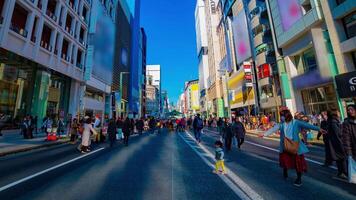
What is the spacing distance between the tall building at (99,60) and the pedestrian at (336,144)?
30039 millimetres

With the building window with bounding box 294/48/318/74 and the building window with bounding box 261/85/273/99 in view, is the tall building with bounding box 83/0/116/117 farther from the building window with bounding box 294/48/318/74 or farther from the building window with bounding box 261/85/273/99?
the building window with bounding box 294/48/318/74

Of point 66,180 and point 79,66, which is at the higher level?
point 79,66

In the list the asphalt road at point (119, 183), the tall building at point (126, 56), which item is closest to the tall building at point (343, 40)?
the asphalt road at point (119, 183)

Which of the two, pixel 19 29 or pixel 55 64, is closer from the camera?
pixel 19 29

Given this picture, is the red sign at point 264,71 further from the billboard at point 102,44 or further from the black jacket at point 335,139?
the billboard at point 102,44

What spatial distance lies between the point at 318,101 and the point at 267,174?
62.4ft

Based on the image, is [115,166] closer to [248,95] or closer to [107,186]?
[107,186]

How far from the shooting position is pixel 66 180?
15.3 ft

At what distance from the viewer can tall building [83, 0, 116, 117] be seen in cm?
3091

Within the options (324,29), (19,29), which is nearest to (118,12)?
(19,29)

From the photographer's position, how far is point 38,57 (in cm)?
1852

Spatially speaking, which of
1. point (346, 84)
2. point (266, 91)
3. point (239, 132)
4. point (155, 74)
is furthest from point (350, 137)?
point (155, 74)

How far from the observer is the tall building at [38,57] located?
1631cm

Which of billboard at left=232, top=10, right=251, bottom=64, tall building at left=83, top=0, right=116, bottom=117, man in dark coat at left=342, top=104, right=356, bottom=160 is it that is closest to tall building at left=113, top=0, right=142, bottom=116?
tall building at left=83, top=0, right=116, bottom=117
